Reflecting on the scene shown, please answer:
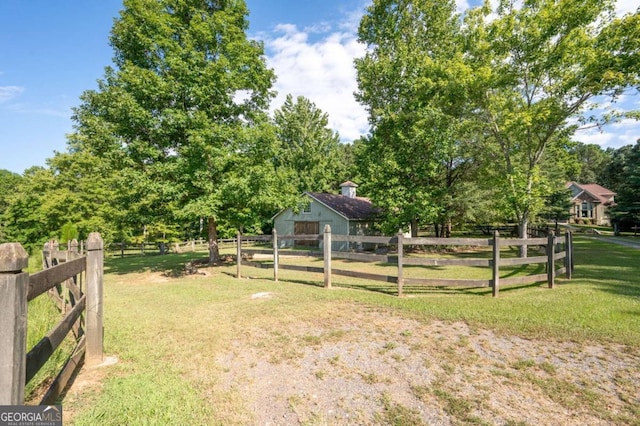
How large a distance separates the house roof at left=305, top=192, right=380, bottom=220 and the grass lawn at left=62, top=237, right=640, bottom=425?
14.4 metres

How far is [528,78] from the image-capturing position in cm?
1431

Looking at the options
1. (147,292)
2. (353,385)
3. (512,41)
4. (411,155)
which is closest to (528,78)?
(512,41)

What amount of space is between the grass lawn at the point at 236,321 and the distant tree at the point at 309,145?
27414 millimetres

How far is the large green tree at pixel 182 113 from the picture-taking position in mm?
12531

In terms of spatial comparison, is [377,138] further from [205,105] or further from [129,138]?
[129,138]

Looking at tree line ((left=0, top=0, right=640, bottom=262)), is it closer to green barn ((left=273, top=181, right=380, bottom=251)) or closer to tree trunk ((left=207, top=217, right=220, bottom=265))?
tree trunk ((left=207, top=217, right=220, bottom=265))

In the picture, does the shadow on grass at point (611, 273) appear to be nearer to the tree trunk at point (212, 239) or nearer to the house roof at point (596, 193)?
the tree trunk at point (212, 239)

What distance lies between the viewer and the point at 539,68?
1359 centimetres

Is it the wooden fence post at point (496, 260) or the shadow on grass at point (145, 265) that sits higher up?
the wooden fence post at point (496, 260)

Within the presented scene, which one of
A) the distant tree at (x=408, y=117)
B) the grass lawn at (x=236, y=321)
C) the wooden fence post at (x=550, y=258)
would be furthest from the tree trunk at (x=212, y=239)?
the wooden fence post at (x=550, y=258)

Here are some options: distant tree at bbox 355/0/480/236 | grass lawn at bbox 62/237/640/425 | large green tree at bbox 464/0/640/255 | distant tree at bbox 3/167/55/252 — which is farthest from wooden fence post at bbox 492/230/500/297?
distant tree at bbox 3/167/55/252

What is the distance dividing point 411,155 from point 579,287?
41.1 feet
